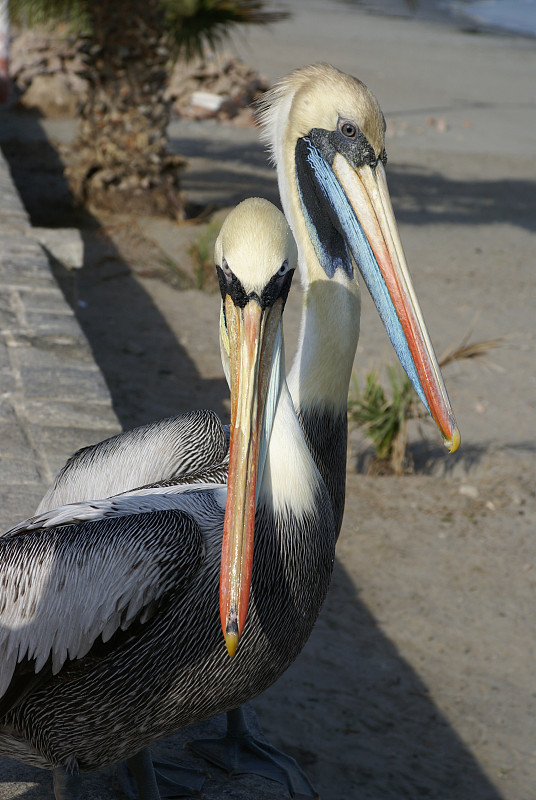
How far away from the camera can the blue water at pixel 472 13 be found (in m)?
32.8

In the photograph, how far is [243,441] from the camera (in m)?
1.81

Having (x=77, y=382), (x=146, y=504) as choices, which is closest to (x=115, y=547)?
(x=146, y=504)

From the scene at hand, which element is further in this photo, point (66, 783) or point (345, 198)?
point (345, 198)

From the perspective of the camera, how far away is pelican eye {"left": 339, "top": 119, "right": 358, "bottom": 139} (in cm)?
249

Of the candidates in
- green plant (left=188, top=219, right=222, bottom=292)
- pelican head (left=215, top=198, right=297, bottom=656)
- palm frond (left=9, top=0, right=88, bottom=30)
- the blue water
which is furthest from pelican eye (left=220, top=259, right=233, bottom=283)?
the blue water

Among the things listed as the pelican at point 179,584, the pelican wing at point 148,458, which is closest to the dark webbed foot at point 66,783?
the pelican at point 179,584

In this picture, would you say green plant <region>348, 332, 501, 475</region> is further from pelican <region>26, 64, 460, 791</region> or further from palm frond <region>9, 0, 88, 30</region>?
palm frond <region>9, 0, 88, 30</region>

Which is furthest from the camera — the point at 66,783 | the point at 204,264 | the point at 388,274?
the point at 204,264

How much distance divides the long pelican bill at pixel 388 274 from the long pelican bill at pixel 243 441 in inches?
21.7

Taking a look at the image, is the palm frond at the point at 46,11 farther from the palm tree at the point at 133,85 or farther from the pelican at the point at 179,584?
the pelican at the point at 179,584

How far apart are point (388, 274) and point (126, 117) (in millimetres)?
6581

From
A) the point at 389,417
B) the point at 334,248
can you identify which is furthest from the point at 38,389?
the point at 389,417

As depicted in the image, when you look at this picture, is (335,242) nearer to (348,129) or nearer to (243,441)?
(348,129)

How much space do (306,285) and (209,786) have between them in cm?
141
